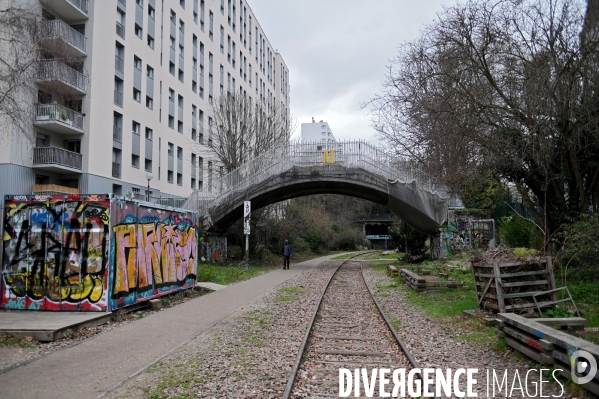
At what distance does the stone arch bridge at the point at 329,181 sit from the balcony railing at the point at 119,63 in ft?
39.2

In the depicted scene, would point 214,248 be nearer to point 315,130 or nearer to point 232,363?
point 232,363

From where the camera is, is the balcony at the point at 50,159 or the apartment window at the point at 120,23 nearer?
the balcony at the point at 50,159

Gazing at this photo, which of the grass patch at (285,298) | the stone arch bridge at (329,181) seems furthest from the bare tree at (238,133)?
the grass patch at (285,298)

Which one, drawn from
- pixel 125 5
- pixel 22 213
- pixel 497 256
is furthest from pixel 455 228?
pixel 125 5

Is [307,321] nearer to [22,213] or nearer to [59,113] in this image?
[22,213]

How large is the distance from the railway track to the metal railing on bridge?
45.2 ft

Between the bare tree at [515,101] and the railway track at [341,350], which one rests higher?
the bare tree at [515,101]

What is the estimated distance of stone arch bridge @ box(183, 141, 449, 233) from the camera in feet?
85.9

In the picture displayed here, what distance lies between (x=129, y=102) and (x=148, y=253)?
82.8 ft

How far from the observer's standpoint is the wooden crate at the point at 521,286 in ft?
30.4

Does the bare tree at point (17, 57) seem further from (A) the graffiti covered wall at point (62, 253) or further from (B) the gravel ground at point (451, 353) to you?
(B) the gravel ground at point (451, 353)

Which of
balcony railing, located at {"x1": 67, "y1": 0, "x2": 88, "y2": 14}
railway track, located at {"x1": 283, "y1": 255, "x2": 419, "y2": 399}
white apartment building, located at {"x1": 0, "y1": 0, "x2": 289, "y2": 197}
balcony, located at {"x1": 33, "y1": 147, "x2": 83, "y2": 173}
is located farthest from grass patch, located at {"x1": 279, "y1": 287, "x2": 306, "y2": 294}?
balcony railing, located at {"x1": 67, "y1": 0, "x2": 88, "y2": 14}

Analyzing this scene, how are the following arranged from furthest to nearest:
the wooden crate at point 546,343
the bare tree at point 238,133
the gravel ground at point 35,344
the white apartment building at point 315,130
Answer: the white apartment building at point 315,130 → the bare tree at point 238,133 → the gravel ground at point 35,344 → the wooden crate at point 546,343

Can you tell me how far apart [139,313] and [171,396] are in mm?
6457
